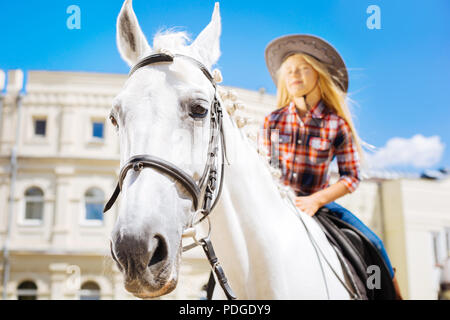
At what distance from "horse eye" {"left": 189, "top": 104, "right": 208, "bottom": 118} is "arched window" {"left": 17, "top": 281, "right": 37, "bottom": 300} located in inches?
636

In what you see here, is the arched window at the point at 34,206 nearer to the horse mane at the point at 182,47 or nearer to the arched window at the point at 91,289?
the arched window at the point at 91,289

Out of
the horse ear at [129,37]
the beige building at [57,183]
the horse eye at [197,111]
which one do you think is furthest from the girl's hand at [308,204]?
the beige building at [57,183]

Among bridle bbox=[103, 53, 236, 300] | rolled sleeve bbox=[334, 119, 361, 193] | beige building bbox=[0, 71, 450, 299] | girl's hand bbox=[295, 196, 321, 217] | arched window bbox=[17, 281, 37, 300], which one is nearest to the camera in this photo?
bridle bbox=[103, 53, 236, 300]

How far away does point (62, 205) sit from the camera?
1664 centimetres

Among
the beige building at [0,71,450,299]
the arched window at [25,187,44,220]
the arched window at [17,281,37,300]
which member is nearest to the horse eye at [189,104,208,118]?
the beige building at [0,71,450,299]

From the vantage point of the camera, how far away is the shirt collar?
2.77 meters

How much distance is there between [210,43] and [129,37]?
0.37m

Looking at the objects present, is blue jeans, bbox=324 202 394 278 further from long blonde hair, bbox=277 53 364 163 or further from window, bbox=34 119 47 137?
window, bbox=34 119 47 137

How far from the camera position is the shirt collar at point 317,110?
9.10ft

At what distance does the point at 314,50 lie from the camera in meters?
2.76

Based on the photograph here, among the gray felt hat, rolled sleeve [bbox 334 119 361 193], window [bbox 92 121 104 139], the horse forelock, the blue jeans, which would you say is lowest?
the blue jeans

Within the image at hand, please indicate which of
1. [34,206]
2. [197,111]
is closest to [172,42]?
[197,111]

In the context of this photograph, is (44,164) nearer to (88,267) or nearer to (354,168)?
(88,267)
